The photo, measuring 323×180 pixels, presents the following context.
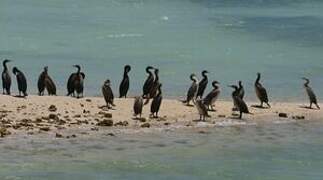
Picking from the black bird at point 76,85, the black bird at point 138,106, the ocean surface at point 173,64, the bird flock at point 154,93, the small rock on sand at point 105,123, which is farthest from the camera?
the black bird at point 76,85

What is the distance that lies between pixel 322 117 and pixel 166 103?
4.30 meters

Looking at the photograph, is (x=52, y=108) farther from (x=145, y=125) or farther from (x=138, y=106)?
(x=145, y=125)

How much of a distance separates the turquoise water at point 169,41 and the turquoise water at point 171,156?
871 centimetres

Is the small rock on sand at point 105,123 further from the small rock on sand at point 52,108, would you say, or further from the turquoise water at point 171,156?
the small rock on sand at point 52,108

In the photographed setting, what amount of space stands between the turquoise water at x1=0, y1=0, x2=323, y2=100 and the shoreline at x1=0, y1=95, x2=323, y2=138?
Result: 463cm

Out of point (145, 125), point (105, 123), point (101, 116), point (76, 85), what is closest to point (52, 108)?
point (101, 116)

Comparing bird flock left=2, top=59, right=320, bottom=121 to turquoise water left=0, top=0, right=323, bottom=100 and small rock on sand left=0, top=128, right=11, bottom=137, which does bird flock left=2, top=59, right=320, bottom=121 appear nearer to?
turquoise water left=0, top=0, right=323, bottom=100

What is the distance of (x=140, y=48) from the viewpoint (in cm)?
4803

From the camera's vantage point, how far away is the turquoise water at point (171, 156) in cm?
1853

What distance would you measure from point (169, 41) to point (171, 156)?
106ft

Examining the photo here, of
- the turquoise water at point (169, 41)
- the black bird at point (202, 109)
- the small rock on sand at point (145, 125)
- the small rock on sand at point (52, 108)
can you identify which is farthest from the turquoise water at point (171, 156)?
the turquoise water at point (169, 41)

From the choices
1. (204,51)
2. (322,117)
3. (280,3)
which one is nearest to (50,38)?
(204,51)

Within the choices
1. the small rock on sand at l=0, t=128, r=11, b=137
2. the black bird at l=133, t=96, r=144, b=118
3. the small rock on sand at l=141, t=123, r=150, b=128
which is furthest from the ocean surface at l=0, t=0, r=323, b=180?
the black bird at l=133, t=96, r=144, b=118

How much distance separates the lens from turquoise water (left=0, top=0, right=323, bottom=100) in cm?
3703
